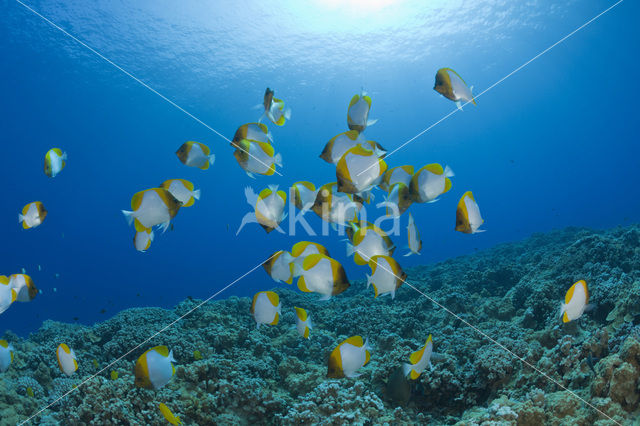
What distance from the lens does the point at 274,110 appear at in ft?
14.9

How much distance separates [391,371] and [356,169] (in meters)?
2.54

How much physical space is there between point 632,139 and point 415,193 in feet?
376

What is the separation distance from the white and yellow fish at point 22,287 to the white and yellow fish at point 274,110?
3408mm

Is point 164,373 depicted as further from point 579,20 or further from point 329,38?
point 579,20

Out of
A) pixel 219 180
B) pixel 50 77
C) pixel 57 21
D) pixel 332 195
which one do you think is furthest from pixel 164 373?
pixel 219 180

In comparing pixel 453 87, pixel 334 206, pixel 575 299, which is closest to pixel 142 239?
pixel 334 206

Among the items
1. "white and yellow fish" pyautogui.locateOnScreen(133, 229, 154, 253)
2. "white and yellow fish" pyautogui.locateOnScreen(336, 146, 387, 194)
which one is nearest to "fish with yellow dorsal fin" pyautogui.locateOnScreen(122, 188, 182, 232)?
"white and yellow fish" pyautogui.locateOnScreen(133, 229, 154, 253)

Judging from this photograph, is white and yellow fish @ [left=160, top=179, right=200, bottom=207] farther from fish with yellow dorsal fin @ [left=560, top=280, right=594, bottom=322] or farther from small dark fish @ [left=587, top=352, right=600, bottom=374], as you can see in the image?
small dark fish @ [left=587, top=352, right=600, bottom=374]

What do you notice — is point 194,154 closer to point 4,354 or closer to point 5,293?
point 5,293

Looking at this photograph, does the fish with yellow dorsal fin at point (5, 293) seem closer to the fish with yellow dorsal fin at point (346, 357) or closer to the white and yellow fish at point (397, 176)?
the fish with yellow dorsal fin at point (346, 357)

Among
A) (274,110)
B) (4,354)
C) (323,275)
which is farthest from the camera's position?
(274,110)

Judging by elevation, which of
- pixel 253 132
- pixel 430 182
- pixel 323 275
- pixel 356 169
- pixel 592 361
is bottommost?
pixel 592 361

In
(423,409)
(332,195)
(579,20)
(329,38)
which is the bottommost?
(423,409)

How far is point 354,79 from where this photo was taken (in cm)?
3509
